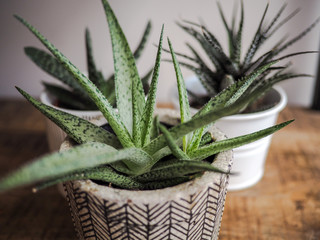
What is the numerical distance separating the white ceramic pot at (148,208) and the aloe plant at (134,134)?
2cm

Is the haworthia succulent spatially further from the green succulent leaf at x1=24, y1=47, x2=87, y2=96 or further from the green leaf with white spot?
the green succulent leaf at x1=24, y1=47, x2=87, y2=96

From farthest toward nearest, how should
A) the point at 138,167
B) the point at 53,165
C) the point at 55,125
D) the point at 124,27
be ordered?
the point at 124,27, the point at 55,125, the point at 138,167, the point at 53,165

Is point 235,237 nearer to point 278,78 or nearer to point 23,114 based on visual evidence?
point 278,78

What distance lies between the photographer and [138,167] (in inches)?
12.2

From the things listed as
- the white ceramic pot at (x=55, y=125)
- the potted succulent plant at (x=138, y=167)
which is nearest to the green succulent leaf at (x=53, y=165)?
the potted succulent plant at (x=138, y=167)

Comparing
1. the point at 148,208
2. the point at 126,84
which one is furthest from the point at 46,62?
the point at 148,208

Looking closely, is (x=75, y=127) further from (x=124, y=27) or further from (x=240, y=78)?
(x=124, y=27)

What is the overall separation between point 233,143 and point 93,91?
0.13 meters

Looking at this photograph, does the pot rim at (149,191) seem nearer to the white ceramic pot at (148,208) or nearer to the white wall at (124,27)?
the white ceramic pot at (148,208)

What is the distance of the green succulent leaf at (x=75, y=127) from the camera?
31 cm

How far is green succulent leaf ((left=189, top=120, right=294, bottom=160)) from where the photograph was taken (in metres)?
0.28

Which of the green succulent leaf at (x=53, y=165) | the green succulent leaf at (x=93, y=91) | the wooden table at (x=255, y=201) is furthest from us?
the wooden table at (x=255, y=201)

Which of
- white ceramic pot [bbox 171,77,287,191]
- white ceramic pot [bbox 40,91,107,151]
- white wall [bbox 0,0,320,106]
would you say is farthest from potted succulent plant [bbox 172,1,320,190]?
white wall [bbox 0,0,320,106]

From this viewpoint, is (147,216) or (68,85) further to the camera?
(68,85)
